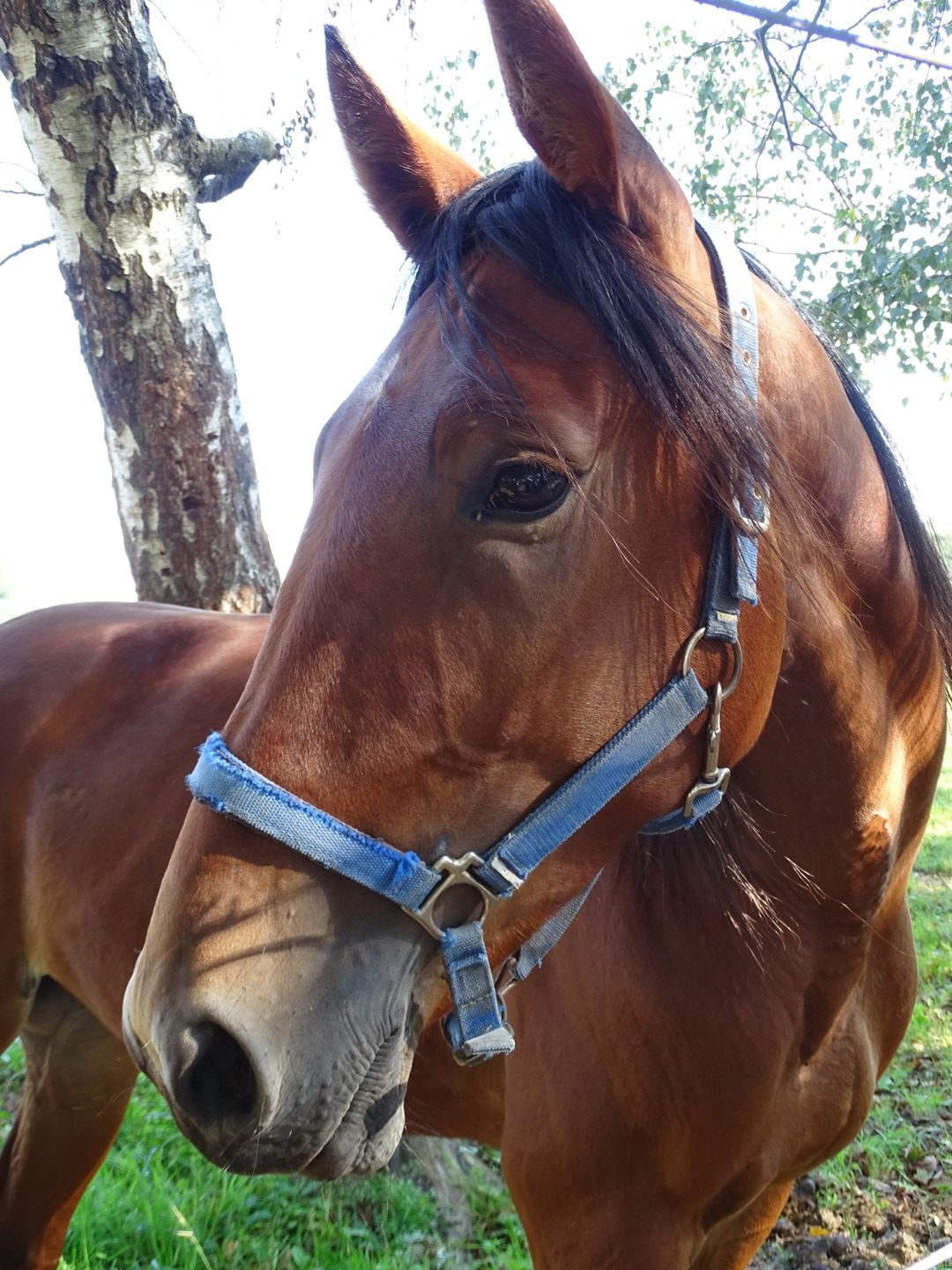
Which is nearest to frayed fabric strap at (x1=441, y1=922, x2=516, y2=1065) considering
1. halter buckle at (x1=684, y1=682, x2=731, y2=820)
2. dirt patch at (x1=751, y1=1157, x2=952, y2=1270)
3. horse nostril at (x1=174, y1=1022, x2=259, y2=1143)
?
horse nostril at (x1=174, y1=1022, x2=259, y2=1143)

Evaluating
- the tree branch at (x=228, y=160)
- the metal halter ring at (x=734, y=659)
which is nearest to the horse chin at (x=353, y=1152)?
the metal halter ring at (x=734, y=659)

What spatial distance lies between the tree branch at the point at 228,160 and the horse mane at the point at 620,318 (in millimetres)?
2886

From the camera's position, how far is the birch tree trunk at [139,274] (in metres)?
3.45

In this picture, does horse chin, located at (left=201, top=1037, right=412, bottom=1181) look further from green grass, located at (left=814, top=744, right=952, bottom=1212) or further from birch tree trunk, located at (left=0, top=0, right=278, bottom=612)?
birch tree trunk, located at (left=0, top=0, right=278, bottom=612)

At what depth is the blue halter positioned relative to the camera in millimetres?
1067

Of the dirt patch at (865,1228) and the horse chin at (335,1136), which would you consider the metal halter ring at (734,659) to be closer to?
the horse chin at (335,1136)

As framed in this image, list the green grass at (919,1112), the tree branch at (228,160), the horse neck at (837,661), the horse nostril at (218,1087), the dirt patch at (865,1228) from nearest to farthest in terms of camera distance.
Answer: the horse nostril at (218,1087) → the horse neck at (837,661) → the dirt patch at (865,1228) → the green grass at (919,1112) → the tree branch at (228,160)

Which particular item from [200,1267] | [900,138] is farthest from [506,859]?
[900,138]

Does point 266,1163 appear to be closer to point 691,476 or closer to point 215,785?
point 215,785

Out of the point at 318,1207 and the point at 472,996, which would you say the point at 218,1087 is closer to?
the point at 472,996

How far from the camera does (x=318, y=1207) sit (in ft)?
9.74

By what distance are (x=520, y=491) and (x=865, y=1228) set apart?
2747 mm

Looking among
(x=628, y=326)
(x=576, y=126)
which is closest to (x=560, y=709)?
(x=628, y=326)

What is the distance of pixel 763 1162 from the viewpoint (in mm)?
1586
